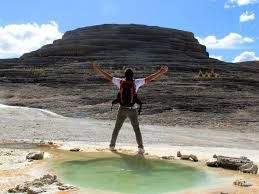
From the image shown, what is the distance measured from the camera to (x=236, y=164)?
12.5 metres

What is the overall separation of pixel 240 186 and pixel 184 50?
4491cm

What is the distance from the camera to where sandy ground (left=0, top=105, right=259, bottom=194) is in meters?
16.4

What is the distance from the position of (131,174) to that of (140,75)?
87.8 feet

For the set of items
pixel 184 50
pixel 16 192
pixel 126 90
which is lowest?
pixel 16 192

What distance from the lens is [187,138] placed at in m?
20.9

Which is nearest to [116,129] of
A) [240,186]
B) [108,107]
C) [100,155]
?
[100,155]

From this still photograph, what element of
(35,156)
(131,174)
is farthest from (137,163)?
(35,156)

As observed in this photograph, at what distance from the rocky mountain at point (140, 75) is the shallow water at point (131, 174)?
13.8m

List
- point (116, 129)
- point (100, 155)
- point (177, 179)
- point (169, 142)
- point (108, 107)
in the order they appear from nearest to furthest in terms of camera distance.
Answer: point (177, 179)
point (100, 155)
point (116, 129)
point (169, 142)
point (108, 107)

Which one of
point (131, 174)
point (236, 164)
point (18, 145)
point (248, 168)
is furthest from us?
point (18, 145)

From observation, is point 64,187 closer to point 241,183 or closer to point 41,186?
point 41,186

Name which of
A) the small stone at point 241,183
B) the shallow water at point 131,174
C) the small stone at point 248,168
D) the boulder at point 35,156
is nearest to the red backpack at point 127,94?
the shallow water at point 131,174

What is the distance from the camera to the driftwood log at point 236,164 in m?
12.1

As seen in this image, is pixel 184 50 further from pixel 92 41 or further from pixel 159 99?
pixel 159 99
